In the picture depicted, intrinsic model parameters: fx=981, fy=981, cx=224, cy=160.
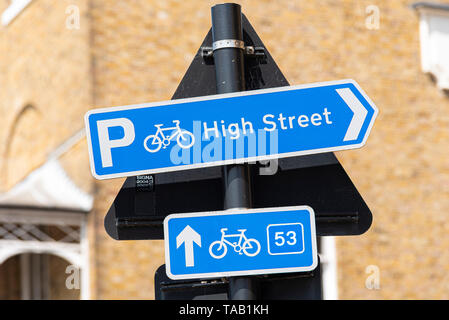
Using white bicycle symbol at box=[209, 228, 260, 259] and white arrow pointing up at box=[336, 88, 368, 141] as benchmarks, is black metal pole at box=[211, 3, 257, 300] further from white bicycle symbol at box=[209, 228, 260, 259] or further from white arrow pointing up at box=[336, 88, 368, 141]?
white arrow pointing up at box=[336, 88, 368, 141]

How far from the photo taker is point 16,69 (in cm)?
1491

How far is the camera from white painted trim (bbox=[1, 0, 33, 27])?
48.0 ft

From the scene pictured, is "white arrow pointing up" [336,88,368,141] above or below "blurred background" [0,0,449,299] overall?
below

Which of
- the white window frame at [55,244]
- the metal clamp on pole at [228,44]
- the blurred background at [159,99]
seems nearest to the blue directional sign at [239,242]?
the metal clamp on pole at [228,44]

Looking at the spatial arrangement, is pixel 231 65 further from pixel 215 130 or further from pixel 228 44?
pixel 215 130

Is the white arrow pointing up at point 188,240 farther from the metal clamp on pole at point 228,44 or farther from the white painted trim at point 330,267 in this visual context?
the white painted trim at point 330,267

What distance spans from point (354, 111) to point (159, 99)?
29.9ft

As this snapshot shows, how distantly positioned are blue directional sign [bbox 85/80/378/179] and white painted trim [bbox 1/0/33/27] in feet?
36.8

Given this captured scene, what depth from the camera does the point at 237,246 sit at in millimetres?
3506

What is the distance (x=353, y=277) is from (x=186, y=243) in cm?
1027

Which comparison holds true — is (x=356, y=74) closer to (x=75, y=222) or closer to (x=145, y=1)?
(x=145, y=1)

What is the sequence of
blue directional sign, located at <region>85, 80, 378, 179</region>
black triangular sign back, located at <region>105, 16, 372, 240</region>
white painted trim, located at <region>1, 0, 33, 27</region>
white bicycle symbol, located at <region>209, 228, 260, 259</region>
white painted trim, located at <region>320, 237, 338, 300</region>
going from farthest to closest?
1. white painted trim, located at <region>1, 0, 33, 27</region>
2. white painted trim, located at <region>320, 237, 338, 300</region>
3. black triangular sign back, located at <region>105, 16, 372, 240</region>
4. blue directional sign, located at <region>85, 80, 378, 179</region>
5. white bicycle symbol, located at <region>209, 228, 260, 259</region>

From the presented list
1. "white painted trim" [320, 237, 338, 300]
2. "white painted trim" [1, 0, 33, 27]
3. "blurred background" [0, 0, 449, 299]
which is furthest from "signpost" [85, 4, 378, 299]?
"white painted trim" [1, 0, 33, 27]

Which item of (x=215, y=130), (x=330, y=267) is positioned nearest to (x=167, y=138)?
(x=215, y=130)
